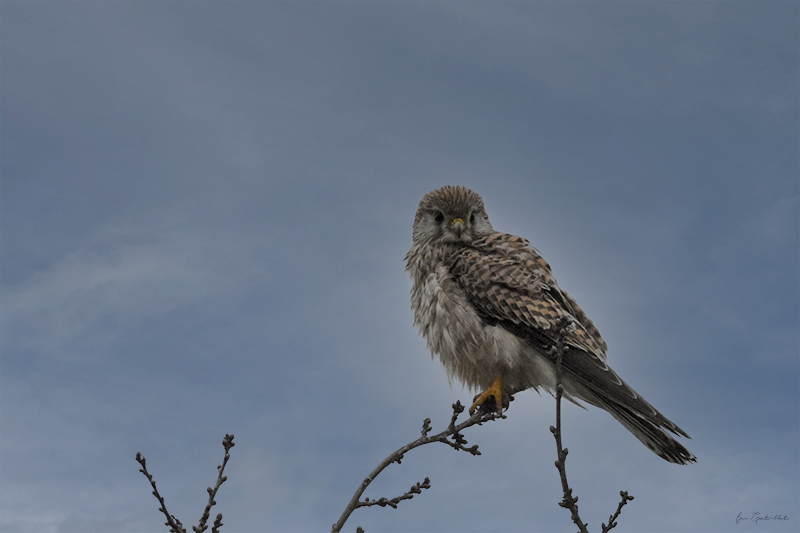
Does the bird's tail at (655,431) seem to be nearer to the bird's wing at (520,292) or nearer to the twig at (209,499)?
the bird's wing at (520,292)

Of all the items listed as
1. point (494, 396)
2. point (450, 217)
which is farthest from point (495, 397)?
point (450, 217)

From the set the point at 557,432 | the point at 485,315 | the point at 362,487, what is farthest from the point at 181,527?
the point at 485,315

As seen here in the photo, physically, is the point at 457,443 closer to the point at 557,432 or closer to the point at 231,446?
the point at 557,432

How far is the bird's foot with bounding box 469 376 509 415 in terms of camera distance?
4.89 m

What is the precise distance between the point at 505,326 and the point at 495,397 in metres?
0.56

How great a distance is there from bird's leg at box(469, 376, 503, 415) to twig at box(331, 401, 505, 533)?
0.35 ft

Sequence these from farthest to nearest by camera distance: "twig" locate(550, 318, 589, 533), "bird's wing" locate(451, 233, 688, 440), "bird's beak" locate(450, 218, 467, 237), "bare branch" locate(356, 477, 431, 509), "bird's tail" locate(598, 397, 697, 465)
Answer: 1. "bird's beak" locate(450, 218, 467, 237)
2. "bird's wing" locate(451, 233, 688, 440)
3. "bird's tail" locate(598, 397, 697, 465)
4. "bare branch" locate(356, 477, 431, 509)
5. "twig" locate(550, 318, 589, 533)

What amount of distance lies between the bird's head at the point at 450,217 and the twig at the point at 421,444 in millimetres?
1648

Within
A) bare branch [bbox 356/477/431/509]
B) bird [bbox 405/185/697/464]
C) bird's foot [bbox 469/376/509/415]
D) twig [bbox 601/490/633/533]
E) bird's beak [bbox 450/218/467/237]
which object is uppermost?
bird's beak [bbox 450/218/467/237]

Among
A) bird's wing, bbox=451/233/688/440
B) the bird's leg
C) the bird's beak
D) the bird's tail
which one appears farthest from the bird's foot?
the bird's beak

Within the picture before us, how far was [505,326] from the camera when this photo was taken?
4980 millimetres

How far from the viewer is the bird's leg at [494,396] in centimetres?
489

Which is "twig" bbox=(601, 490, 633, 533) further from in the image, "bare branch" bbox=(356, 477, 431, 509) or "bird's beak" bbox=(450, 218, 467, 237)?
"bird's beak" bbox=(450, 218, 467, 237)

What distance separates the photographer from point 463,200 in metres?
5.76
